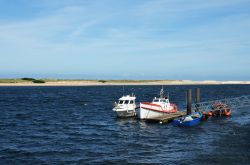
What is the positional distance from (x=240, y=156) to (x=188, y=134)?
12266 mm

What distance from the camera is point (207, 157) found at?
3084cm

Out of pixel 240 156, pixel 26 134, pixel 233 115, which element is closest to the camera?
pixel 240 156

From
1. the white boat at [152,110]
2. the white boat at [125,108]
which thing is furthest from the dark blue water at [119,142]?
the white boat at [125,108]

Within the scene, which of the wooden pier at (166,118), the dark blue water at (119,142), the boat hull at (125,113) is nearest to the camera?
the dark blue water at (119,142)

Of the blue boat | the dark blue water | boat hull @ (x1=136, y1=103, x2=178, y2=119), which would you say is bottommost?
the dark blue water

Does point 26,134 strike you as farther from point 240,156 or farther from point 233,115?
point 233,115

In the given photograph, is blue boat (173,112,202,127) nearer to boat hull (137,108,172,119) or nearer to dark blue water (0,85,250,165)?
dark blue water (0,85,250,165)

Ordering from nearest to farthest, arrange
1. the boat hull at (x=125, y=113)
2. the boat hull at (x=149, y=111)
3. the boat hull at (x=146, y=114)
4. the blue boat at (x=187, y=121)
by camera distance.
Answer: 1. the blue boat at (x=187, y=121)
2. the boat hull at (x=149, y=111)
3. the boat hull at (x=146, y=114)
4. the boat hull at (x=125, y=113)

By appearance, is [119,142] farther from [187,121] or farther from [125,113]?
[125,113]

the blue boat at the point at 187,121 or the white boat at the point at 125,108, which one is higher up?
the white boat at the point at 125,108

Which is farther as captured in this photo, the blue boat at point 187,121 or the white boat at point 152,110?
the white boat at point 152,110

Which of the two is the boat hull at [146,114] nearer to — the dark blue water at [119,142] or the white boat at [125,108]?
the dark blue water at [119,142]

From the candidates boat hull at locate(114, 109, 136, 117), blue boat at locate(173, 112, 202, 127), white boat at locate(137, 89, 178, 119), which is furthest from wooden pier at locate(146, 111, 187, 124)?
boat hull at locate(114, 109, 136, 117)

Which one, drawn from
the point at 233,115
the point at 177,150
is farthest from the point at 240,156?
the point at 233,115
